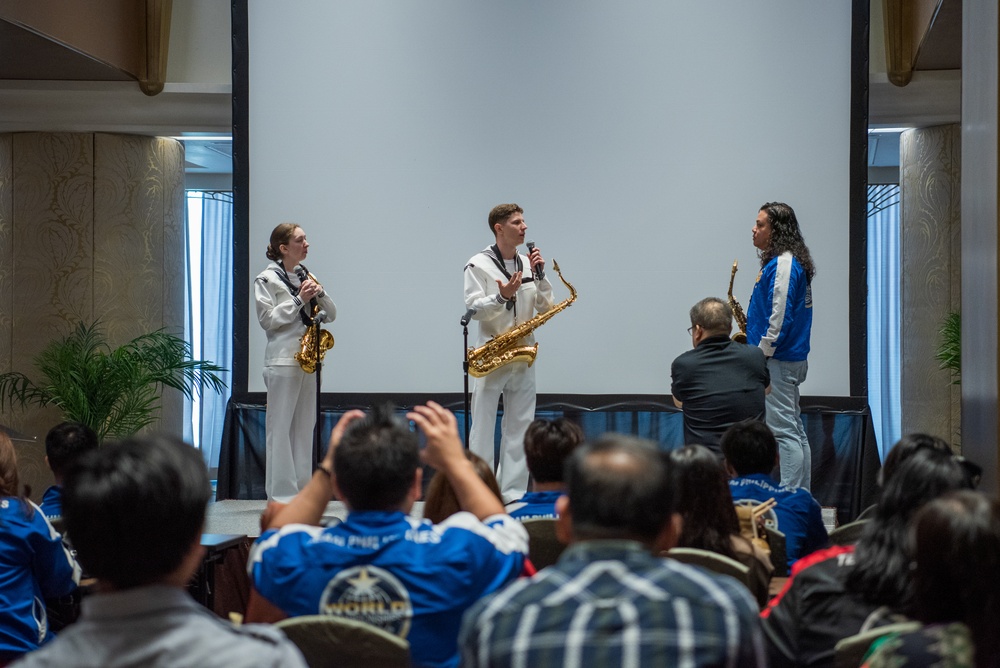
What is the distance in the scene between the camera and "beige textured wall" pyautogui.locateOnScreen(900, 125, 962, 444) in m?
7.73

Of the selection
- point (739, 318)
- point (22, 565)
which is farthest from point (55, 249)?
point (22, 565)

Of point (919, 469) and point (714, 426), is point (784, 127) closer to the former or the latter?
point (714, 426)

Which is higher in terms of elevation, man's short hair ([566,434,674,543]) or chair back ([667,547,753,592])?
man's short hair ([566,434,674,543])

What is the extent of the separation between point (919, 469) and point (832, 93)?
17.8 feet

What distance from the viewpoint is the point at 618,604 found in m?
1.48

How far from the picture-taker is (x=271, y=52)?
7.57 metres

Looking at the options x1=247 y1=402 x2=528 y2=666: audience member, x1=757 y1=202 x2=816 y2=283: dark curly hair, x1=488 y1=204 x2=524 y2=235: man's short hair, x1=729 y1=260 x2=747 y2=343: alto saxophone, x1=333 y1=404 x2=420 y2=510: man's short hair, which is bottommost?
x1=247 y1=402 x2=528 y2=666: audience member

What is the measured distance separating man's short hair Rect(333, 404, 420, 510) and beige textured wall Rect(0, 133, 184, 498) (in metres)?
6.36

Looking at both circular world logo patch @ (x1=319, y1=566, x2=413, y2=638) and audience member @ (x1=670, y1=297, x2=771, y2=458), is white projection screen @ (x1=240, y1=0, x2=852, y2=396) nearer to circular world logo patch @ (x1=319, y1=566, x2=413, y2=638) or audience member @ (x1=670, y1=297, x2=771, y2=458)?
audience member @ (x1=670, y1=297, x2=771, y2=458)

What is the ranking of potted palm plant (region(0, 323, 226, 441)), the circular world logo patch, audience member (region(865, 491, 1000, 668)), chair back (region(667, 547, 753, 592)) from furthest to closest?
1. potted palm plant (region(0, 323, 226, 441))
2. chair back (region(667, 547, 753, 592))
3. the circular world logo patch
4. audience member (region(865, 491, 1000, 668))

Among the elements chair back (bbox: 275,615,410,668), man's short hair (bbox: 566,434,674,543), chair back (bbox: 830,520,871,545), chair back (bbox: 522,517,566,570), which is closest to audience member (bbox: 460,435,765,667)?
man's short hair (bbox: 566,434,674,543)

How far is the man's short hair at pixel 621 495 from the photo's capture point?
5.29ft

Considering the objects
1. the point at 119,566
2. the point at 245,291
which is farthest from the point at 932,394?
the point at 119,566

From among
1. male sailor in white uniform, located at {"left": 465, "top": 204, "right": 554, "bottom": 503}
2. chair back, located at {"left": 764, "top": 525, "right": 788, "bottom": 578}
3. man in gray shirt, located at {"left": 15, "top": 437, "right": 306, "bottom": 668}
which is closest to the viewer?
man in gray shirt, located at {"left": 15, "top": 437, "right": 306, "bottom": 668}
